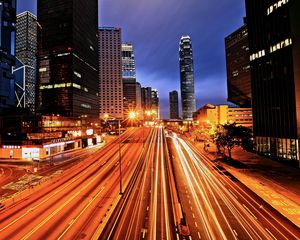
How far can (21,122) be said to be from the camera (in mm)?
73875

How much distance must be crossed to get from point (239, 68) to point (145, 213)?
17883cm

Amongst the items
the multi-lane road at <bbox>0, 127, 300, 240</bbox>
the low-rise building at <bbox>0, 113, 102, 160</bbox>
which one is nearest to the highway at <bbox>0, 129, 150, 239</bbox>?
the multi-lane road at <bbox>0, 127, 300, 240</bbox>

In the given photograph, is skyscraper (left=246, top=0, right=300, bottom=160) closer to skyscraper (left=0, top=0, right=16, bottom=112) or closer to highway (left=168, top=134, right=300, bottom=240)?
highway (left=168, top=134, right=300, bottom=240)

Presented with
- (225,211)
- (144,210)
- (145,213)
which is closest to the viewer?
(145,213)

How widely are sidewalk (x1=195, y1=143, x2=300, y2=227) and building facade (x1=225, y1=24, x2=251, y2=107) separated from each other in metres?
128

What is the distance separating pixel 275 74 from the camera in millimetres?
57188

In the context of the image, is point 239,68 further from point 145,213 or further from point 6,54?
point 145,213

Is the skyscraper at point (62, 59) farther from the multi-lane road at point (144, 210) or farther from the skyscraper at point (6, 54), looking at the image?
the multi-lane road at point (144, 210)

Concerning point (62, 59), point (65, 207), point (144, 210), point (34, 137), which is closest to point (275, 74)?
point (144, 210)

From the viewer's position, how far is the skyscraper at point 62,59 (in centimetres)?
13700

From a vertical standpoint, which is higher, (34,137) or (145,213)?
(34,137)

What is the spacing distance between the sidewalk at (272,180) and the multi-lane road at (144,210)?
1.59 meters

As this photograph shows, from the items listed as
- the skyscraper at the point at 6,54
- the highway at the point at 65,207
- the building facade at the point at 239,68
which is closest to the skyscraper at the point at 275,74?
the highway at the point at 65,207

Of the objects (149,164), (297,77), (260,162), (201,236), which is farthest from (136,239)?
(297,77)
